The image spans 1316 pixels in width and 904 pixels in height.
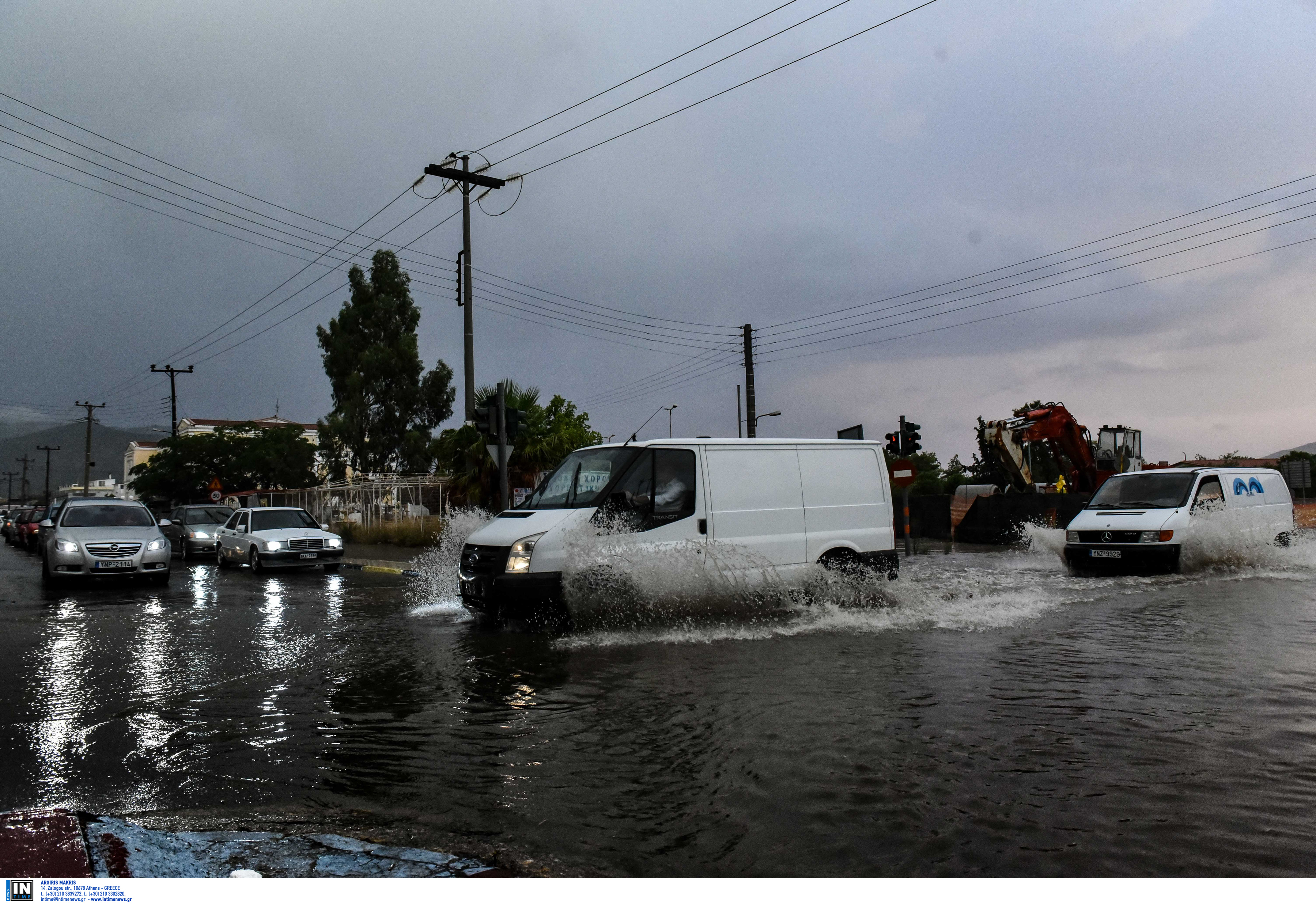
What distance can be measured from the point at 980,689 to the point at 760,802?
274 centimetres

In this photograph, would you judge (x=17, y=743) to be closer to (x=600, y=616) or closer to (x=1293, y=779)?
(x=600, y=616)

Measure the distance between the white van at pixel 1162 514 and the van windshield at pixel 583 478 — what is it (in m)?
8.68

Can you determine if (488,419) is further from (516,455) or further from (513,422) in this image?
(516,455)

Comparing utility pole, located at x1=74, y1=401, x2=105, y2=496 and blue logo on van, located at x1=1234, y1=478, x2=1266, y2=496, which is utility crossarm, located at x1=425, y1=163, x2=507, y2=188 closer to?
blue logo on van, located at x1=1234, y1=478, x2=1266, y2=496

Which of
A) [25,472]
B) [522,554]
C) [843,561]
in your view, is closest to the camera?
[522,554]

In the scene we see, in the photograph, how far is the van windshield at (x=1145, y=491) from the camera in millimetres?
13977

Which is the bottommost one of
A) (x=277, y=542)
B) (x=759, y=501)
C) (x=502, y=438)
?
(x=277, y=542)

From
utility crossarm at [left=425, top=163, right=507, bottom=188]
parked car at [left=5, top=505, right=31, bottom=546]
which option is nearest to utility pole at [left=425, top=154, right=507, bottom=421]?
utility crossarm at [left=425, top=163, right=507, bottom=188]

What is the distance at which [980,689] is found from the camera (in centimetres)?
586

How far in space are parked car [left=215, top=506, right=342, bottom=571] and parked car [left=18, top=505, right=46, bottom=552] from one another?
37.9 feet

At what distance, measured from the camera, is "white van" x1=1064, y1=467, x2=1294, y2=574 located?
13.3 meters

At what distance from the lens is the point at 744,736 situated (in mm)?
4789

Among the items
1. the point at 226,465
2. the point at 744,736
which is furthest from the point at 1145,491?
the point at 226,465

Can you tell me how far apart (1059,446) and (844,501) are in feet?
58.1
